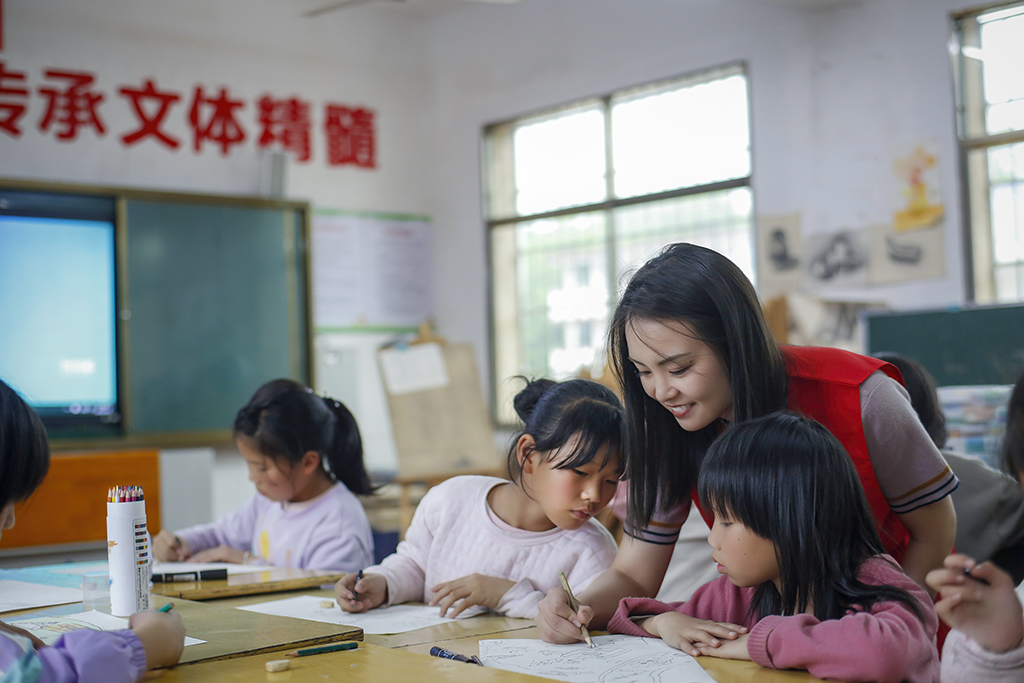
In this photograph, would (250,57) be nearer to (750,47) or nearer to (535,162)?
(535,162)

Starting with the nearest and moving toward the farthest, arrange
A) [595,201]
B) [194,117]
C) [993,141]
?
[993,141]
[194,117]
[595,201]

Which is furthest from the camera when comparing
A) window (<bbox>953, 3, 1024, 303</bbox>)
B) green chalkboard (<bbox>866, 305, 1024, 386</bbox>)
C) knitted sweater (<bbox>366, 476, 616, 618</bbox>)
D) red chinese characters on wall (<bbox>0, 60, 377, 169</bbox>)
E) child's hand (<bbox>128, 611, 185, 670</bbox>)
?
red chinese characters on wall (<bbox>0, 60, 377, 169</bbox>)

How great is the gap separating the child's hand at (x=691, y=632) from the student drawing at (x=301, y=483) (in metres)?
1.04

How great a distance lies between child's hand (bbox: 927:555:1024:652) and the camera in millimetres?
1008

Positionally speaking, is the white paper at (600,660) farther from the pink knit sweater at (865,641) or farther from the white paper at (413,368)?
the white paper at (413,368)

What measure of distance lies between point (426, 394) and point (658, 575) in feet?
10.9

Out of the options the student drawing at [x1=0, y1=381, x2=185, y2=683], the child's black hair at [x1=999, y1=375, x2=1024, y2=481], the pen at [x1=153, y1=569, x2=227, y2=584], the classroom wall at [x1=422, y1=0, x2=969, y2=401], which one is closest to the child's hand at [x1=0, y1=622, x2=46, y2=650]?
the student drawing at [x1=0, y1=381, x2=185, y2=683]

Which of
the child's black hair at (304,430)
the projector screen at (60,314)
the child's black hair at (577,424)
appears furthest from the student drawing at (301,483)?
the projector screen at (60,314)

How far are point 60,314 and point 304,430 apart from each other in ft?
8.19

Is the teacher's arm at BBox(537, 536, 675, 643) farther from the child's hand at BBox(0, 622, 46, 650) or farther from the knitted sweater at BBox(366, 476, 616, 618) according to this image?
the child's hand at BBox(0, 622, 46, 650)

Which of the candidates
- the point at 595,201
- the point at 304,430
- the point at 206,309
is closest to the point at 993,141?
the point at 595,201

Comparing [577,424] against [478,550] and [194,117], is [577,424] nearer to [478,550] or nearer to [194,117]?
[478,550]

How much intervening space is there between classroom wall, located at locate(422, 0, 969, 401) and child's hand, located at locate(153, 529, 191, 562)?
9.84 ft

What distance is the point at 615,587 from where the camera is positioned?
1508 mm
